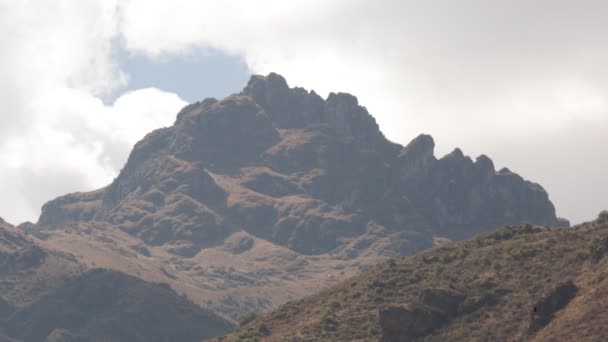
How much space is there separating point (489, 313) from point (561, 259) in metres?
20.0

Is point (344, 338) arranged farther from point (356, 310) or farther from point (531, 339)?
point (531, 339)

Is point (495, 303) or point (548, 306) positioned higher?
point (495, 303)

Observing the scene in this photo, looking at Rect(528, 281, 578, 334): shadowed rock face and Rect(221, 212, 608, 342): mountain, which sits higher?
Rect(221, 212, 608, 342): mountain

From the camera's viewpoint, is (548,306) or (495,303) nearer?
(548,306)

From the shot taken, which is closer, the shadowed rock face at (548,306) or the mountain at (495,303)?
the mountain at (495,303)

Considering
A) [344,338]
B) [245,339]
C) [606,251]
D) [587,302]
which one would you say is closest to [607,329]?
[587,302]

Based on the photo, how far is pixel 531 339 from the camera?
147 meters

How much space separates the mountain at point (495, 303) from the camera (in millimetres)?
147750

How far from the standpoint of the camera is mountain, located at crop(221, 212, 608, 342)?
147750 millimetres

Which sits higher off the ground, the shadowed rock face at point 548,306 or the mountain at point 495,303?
the mountain at point 495,303

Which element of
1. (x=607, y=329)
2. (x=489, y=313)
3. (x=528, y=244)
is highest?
(x=528, y=244)

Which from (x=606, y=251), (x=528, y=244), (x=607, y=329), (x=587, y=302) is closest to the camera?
(x=607, y=329)

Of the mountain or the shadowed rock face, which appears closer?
the mountain

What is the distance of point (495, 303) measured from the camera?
563 ft
